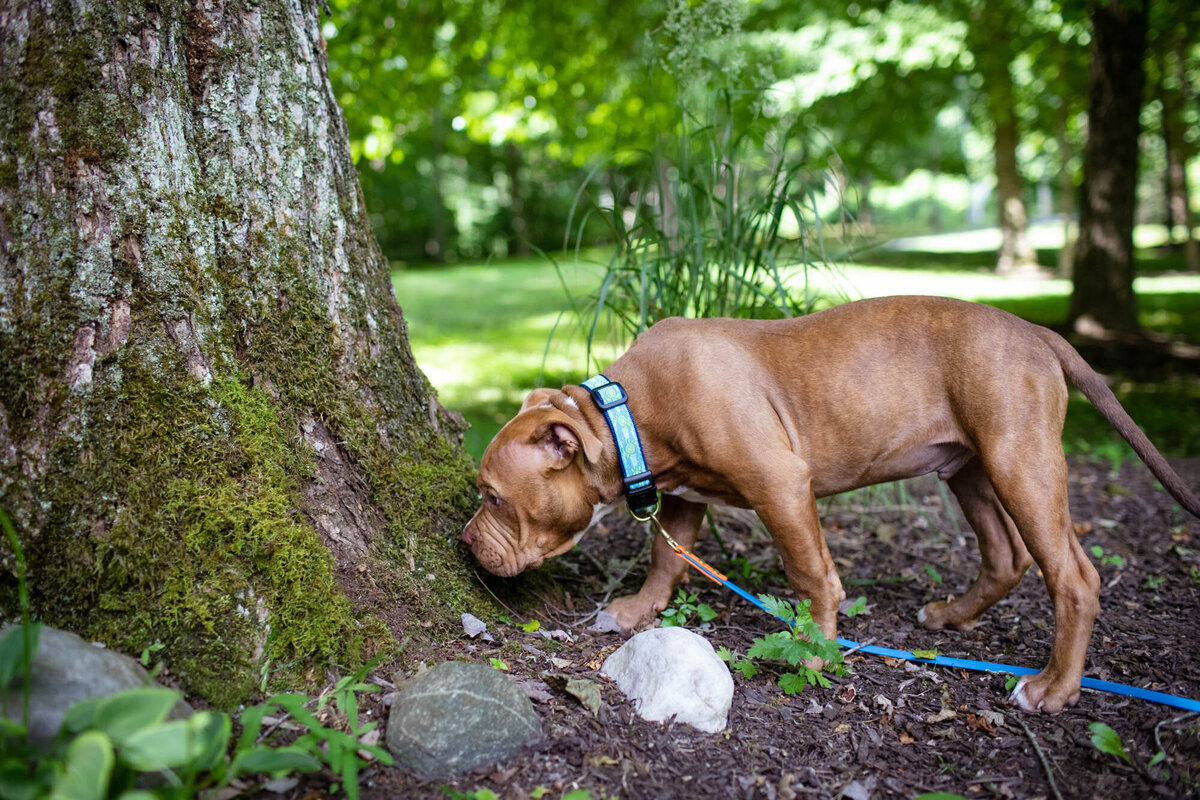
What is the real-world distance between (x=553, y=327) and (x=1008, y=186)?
67.5 ft

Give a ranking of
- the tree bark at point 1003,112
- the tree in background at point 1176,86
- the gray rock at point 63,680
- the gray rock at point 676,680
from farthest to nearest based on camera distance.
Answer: the tree bark at point 1003,112 → the tree in background at point 1176,86 → the gray rock at point 676,680 → the gray rock at point 63,680

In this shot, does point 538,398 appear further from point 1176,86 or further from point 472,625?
point 1176,86

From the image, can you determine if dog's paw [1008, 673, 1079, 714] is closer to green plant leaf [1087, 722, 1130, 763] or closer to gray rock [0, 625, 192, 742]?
green plant leaf [1087, 722, 1130, 763]

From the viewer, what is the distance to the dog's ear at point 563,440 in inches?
117

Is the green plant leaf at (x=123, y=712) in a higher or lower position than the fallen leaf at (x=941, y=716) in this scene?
higher

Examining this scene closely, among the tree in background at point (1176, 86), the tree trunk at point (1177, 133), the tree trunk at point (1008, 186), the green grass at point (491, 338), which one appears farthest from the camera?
the tree trunk at point (1008, 186)

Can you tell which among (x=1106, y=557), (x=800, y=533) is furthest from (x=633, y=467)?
(x=1106, y=557)

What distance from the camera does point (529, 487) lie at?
308 cm

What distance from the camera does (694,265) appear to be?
407cm

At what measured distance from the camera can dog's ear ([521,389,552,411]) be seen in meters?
3.28

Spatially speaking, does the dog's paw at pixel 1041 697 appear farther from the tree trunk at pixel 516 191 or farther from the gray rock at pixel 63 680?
the tree trunk at pixel 516 191

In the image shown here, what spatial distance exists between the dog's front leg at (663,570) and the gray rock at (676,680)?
0.63 meters

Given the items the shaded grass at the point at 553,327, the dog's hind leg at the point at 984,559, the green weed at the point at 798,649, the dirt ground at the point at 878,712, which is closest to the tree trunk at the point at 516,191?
the shaded grass at the point at 553,327

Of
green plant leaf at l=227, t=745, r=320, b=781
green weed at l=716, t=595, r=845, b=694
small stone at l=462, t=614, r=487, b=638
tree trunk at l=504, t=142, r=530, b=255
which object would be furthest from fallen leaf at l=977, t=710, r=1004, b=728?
tree trunk at l=504, t=142, r=530, b=255
